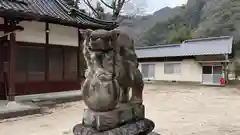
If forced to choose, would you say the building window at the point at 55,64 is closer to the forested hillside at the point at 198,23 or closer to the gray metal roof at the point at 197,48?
the gray metal roof at the point at 197,48

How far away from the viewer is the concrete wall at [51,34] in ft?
32.7

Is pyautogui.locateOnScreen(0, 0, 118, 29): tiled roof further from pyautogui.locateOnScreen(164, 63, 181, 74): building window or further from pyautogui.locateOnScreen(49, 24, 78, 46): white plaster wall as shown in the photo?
pyautogui.locateOnScreen(164, 63, 181, 74): building window

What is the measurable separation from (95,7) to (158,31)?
21871mm

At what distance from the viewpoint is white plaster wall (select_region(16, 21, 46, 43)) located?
986 centimetres

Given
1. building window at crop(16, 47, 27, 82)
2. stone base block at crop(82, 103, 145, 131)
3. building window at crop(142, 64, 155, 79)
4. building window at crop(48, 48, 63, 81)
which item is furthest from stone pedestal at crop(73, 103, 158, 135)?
building window at crop(142, 64, 155, 79)

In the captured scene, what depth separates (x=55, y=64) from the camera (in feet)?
36.1

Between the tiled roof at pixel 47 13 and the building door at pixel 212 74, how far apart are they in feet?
38.4

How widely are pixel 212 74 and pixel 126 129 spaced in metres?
19.2

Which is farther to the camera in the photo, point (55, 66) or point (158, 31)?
point (158, 31)

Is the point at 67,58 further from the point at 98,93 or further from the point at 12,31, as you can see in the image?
the point at 98,93

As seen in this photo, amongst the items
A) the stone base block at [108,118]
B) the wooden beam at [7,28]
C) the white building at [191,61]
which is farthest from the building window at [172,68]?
the stone base block at [108,118]

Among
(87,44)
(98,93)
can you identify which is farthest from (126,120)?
(87,44)

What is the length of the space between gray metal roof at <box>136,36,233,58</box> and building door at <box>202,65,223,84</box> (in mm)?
1148

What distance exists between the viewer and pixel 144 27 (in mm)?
46188
